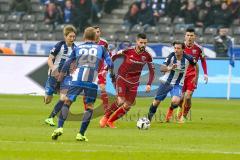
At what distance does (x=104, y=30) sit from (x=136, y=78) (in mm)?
18857

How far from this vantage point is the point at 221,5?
1451 inches

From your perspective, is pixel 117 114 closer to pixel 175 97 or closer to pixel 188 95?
pixel 175 97

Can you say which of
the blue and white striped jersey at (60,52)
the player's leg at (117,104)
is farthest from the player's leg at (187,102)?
the blue and white striped jersey at (60,52)

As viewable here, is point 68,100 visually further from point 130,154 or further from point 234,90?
point 234,90

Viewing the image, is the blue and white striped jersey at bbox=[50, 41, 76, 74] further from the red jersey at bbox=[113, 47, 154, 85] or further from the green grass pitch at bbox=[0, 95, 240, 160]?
the green grass pitch at bbox=[0, 95, 240, 160]

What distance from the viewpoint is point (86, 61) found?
1691 centimetres

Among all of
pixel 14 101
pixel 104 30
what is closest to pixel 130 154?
pixel 14 101

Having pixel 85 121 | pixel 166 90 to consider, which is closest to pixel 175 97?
pixel 166 90

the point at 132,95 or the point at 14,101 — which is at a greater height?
the point at 132,95

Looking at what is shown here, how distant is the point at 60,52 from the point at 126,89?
1.68 meters

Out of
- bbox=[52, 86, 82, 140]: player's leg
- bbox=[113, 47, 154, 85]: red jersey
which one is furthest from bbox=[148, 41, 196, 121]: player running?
Result: bbox=[52, 86, 82, 140]: player's leg

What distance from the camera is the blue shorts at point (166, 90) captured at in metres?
22.0

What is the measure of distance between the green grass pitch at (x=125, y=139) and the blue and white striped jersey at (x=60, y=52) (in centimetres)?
137

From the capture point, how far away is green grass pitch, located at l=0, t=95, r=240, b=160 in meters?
14.5
